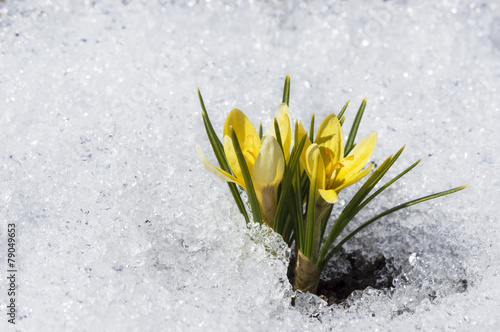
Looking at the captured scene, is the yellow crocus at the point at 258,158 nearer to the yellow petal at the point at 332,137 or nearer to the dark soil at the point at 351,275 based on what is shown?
the yellow petal at the point at 332,137

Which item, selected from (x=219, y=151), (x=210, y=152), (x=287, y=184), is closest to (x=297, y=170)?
(x=287, y=184)

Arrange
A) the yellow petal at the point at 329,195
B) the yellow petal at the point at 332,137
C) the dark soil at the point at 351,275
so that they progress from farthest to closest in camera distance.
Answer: the dark soil at the point at 351,275, the yellow petal at the point at 332,137, the yellow petal at the point at 329,195

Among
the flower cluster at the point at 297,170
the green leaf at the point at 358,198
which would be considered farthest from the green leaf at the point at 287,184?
the green leaf at the point at 358,198

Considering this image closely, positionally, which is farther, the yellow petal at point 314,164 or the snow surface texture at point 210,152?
the snow surface texture at point 210,152

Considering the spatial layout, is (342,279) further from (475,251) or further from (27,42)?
(27,42)

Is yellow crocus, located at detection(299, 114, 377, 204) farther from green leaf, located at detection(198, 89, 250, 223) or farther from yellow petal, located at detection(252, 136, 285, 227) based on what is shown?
green leaf, located at detection(198, 89, 250, 223)

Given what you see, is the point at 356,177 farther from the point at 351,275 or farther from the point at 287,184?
the point at 351,275

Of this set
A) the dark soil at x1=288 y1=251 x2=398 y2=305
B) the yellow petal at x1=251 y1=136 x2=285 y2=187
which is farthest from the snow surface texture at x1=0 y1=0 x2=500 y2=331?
the yellow petal at x1=251 y1=136 x2=285 y2=187
